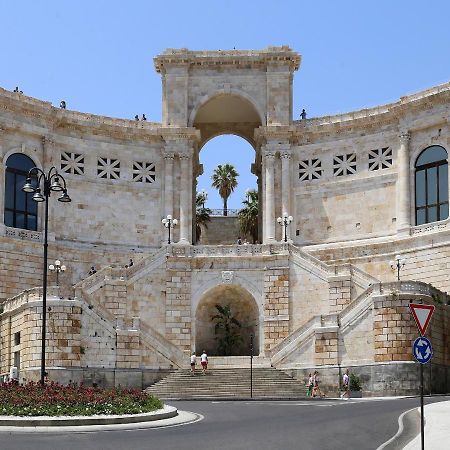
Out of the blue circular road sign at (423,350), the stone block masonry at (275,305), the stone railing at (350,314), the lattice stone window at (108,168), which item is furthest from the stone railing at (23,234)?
the blue circular road sign at (423,350)

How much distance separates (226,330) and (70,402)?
34.3 metres

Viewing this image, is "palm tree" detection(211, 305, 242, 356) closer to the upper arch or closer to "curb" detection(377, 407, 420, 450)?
the upper arch

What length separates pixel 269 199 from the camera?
213 ft

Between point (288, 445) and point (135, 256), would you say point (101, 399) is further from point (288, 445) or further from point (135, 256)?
point (135, 256)

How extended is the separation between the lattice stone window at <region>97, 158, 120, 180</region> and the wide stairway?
1885cm

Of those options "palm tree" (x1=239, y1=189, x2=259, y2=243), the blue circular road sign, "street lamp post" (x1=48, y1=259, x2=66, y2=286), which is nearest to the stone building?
"street lamp post" (x1=48, y1=259, x2=66, y2=286)

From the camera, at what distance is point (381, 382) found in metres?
Answer: 47.0

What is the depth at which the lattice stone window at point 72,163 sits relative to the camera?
64625 mm

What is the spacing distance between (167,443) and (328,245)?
140 ft

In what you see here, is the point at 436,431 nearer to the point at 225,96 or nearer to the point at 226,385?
the point at 226,385

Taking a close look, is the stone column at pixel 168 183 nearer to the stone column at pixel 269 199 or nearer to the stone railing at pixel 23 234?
the stone column at pixel 269 199

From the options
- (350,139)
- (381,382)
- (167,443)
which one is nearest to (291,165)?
(350,139)

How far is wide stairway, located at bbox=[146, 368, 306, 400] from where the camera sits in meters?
47.7

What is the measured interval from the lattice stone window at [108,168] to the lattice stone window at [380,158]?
1753 cm
